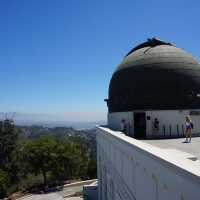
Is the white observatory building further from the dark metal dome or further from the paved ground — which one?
the paved ground

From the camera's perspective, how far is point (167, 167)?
18.9 ft

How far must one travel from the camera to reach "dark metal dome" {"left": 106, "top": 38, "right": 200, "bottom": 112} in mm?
17469

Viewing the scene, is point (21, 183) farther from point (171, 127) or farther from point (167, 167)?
point (167, 167)

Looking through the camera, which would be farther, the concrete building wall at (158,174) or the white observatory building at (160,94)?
the white observatory building at (160,94)

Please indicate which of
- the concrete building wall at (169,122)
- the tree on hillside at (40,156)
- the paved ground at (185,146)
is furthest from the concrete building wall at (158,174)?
the tree on hillside at (40,156)

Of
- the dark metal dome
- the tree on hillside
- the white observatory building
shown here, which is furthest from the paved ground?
the tree on hillside

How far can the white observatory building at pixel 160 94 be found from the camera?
1750cm

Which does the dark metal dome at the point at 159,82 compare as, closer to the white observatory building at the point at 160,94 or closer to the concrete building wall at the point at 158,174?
the white observatory building at the point at 160,94

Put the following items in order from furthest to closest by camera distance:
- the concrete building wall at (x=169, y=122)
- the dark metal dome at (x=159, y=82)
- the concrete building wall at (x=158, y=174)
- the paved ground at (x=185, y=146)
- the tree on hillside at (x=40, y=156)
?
the tree on hillside at (x=40, y=156) < the concrete building wall at (x=169, y=122) < the dark metal dome at (x=159, y=82) < the paved ground at (x=185, y=146) < the concrete building wall at (x=158, y=174)

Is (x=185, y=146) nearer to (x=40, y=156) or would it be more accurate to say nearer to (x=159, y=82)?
(x=159, y=82)

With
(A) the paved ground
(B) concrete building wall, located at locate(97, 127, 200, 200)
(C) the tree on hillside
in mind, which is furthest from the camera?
(C) the tree on hillside

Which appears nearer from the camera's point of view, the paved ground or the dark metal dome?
the paved ground

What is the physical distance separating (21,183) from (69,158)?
10.9m

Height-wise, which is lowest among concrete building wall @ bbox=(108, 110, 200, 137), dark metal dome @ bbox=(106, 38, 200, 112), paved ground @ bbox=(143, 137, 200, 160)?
paved ground @ bbox=(143, 137, 200, 160)
